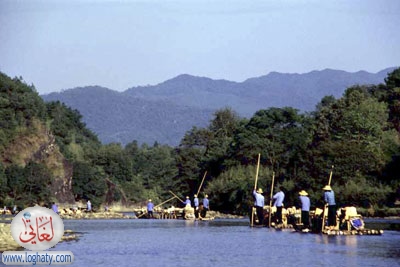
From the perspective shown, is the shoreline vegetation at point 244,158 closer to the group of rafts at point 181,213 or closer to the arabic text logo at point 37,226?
the group of rafts at point 181,213

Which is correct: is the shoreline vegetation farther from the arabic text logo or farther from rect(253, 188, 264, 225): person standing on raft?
the arabic text logo

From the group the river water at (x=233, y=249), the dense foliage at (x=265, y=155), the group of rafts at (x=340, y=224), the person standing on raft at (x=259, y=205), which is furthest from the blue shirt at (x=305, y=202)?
the dense foliage at (x=265, y=155)

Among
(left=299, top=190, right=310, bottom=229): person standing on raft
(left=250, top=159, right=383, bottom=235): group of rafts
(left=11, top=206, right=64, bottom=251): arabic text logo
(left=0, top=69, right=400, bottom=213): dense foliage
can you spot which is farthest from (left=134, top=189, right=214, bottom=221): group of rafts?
(left=11, top=206, right=64, bottom=251): arabic text logo

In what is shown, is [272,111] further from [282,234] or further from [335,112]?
[282,234]

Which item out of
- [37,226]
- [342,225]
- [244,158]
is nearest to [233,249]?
[342,225]

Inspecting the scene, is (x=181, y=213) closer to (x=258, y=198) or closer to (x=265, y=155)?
(x=265, y=155)

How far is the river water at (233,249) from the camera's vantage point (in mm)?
33781

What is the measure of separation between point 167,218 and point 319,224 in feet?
110

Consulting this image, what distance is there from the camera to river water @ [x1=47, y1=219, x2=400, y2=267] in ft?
111

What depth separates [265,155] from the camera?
10106cm

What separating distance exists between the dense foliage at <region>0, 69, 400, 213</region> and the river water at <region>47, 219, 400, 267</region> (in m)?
21.6

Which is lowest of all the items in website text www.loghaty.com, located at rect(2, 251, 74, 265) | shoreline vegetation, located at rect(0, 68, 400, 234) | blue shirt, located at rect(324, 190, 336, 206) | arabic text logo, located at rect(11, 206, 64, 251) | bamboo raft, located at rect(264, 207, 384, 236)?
website text www.loghaty.com, located at rect(2, 251, 74, 265)

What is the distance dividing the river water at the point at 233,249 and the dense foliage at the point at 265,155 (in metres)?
21.6

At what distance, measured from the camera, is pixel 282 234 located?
49688 millimetres
